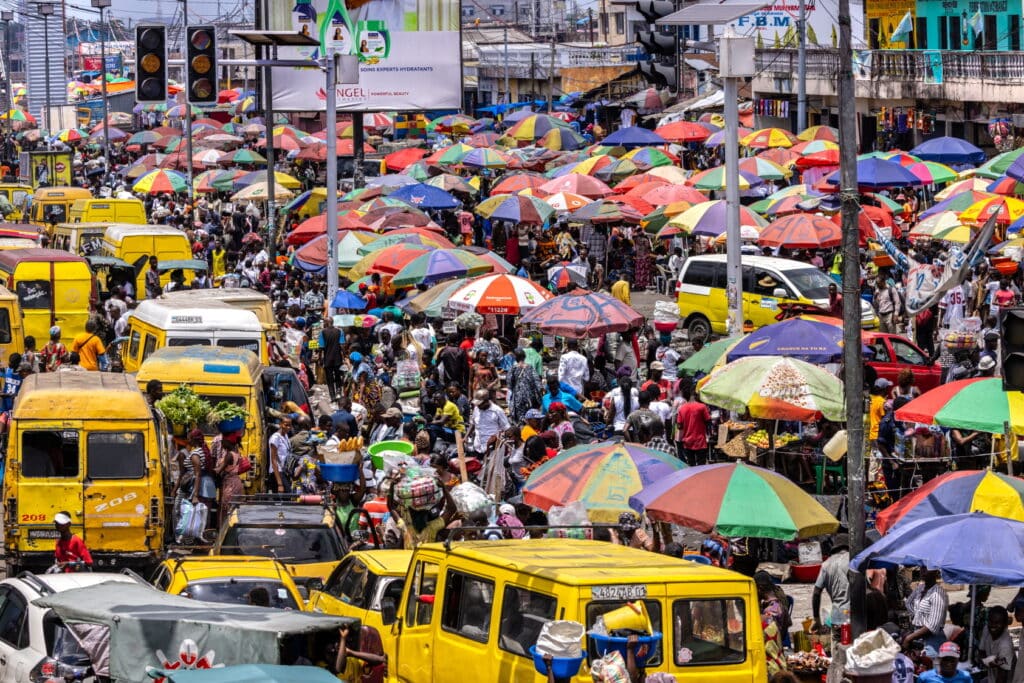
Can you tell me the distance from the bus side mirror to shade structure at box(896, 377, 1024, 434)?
5258mm

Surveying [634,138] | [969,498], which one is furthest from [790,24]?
[969,498]

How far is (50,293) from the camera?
87.8ft

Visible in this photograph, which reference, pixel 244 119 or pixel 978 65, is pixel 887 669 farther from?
pixel 244 119

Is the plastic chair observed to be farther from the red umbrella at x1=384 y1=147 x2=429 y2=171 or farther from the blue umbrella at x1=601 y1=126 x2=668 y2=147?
the red umbrella at x1=384 y1=147 x2=429 y2=171

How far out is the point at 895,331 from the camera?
2678cm

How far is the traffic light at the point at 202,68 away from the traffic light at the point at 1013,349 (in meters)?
12.8

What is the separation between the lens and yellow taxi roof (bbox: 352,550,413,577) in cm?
1210

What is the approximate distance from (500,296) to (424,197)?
523 inches

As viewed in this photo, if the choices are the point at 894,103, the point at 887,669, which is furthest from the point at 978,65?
the point at 887,669

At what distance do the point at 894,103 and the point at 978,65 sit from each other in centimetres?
729

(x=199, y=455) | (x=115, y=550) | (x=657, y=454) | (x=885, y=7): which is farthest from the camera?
(x=885, y=7)

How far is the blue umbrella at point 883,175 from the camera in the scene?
33.8 m

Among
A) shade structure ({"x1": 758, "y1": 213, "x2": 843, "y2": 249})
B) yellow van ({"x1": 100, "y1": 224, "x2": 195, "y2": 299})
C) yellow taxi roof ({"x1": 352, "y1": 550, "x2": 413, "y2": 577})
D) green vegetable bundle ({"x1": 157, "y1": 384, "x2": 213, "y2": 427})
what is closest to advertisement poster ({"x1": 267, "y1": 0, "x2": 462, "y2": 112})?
yellow van ({"x1": 100, "y1": 224, "x2": 195, "y2": 299})

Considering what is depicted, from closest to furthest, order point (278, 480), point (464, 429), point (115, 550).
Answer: point (115, 550) < point (278, 480) < point (464, 429)
